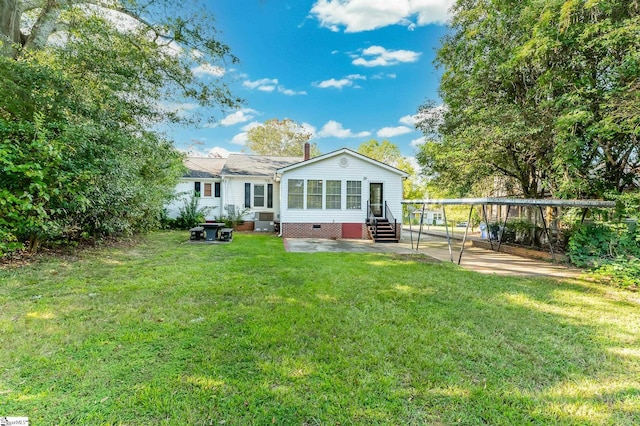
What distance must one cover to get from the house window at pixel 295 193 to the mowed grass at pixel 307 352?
891 cm

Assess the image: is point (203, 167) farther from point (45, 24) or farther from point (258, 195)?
point (45, 24)

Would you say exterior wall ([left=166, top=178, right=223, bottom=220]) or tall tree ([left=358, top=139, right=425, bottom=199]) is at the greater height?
tall tree ([left=358, top=139, right=425, bottom=199])

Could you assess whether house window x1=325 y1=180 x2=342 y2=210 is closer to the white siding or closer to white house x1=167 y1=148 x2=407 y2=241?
white house x1=167 y1=148 x2=407 y2=241

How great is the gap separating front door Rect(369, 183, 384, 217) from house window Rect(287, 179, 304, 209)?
3.71 meters

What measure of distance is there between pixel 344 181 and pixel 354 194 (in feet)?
2.83

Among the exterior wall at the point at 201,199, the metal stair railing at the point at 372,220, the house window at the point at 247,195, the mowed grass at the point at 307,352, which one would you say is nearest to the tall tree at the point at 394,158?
the metal stair railing at the point at 372,220

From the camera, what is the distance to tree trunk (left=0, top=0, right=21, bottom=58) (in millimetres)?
7770

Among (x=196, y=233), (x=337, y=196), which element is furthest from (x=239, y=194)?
(x=337, y=196)

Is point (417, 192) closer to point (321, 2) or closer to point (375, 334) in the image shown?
point (321, 2)

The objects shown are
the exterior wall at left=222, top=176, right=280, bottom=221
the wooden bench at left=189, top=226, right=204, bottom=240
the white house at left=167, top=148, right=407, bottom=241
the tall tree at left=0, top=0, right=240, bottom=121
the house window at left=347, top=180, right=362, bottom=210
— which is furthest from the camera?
the exterior wall at left=222, top=176, right=280, bottom=221

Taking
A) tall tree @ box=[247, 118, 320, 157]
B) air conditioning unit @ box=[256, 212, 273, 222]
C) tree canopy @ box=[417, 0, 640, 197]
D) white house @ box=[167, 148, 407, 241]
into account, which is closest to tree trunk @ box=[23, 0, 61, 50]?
white house @ box=[167, 148, 407, 241]

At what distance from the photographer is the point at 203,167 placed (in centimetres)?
2023

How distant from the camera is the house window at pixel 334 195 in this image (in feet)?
48.4

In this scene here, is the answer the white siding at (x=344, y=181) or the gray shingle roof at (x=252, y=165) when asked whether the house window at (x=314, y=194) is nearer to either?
the white siding at (x=344, y=181)
